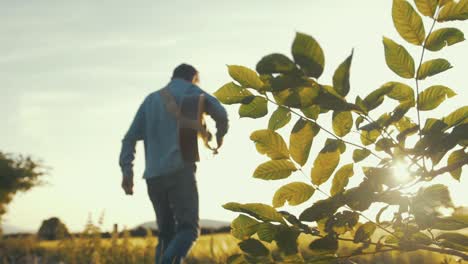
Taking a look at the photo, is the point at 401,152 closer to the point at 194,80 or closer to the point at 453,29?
the point at 453,29

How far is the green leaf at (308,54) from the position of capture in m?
0.98

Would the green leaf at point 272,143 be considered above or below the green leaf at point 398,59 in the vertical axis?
below

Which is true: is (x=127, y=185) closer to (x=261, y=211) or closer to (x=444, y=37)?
(x=261, y=211)

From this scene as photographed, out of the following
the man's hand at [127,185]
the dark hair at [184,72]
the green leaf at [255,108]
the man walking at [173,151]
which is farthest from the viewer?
the dark hair at [184,72]

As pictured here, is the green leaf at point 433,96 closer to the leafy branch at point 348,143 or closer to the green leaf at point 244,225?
the leafy branch at point 348,143

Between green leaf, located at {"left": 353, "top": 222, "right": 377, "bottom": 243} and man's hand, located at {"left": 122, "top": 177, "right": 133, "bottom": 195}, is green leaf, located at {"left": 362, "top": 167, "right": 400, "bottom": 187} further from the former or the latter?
man's hand, located at {"left": 122, "top": 177, "right": 133, "bottom": 195}

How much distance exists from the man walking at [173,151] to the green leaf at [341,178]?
379cm

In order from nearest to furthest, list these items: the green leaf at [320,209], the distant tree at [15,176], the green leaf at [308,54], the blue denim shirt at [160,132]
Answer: the green leaf at [308,54] < the green leaf at [320,209] < the blue denim shirt at [160,132] < the distant tree at [15,176]

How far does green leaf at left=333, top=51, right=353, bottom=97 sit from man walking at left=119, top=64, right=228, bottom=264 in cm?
406

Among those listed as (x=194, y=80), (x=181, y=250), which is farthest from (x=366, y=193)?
(x=194, y=80)

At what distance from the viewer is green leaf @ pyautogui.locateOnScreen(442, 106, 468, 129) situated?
4.03 feet

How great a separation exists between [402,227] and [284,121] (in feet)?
1.18

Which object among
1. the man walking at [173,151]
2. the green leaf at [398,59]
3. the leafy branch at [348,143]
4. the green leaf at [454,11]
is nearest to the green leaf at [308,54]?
the leafy branch at [348,143]

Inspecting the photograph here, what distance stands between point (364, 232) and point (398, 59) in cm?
41
